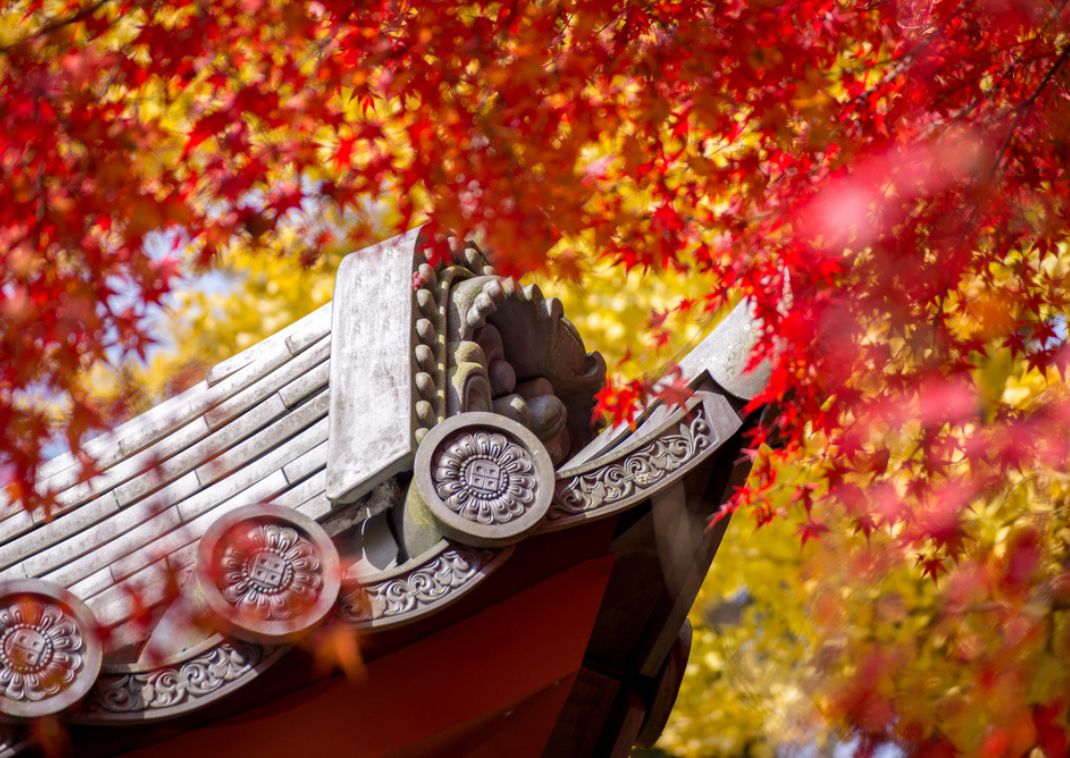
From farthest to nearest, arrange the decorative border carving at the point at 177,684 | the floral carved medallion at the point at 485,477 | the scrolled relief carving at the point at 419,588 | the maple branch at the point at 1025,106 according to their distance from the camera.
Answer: the maple branch at the point at 1025,106 → the floral carved medallion at the point at 485,477 → the scrolled relief carving at the point at 419,588 → the decorative border carving at the point at 177,684

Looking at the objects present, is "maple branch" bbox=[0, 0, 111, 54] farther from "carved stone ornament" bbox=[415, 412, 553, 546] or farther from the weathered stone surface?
"carved stone ornament" bbox=[415, 412, 553, 546]

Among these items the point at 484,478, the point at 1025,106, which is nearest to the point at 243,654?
the point at 484,478

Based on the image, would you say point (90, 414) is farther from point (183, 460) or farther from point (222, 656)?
point (222, 656)

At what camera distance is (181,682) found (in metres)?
3.41

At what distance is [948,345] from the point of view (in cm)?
425

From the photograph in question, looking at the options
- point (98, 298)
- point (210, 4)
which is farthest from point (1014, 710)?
point (210, 4)

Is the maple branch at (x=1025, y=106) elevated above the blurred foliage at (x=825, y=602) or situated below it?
above

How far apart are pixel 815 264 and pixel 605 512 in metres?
1.08

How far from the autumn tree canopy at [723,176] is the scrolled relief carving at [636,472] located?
215 millimetres

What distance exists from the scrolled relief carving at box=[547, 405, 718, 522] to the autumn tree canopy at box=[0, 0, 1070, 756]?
0.22 metres

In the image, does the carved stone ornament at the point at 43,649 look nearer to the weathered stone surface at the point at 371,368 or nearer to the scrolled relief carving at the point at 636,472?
the weathered stone surface at the point at 371,368

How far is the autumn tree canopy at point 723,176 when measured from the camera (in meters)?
3.82

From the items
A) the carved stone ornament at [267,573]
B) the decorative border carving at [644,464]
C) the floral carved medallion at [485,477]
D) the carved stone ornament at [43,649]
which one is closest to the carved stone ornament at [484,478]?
the floral carved medallion at [485,477]

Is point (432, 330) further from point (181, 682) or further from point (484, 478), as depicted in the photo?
point (181, 682)
